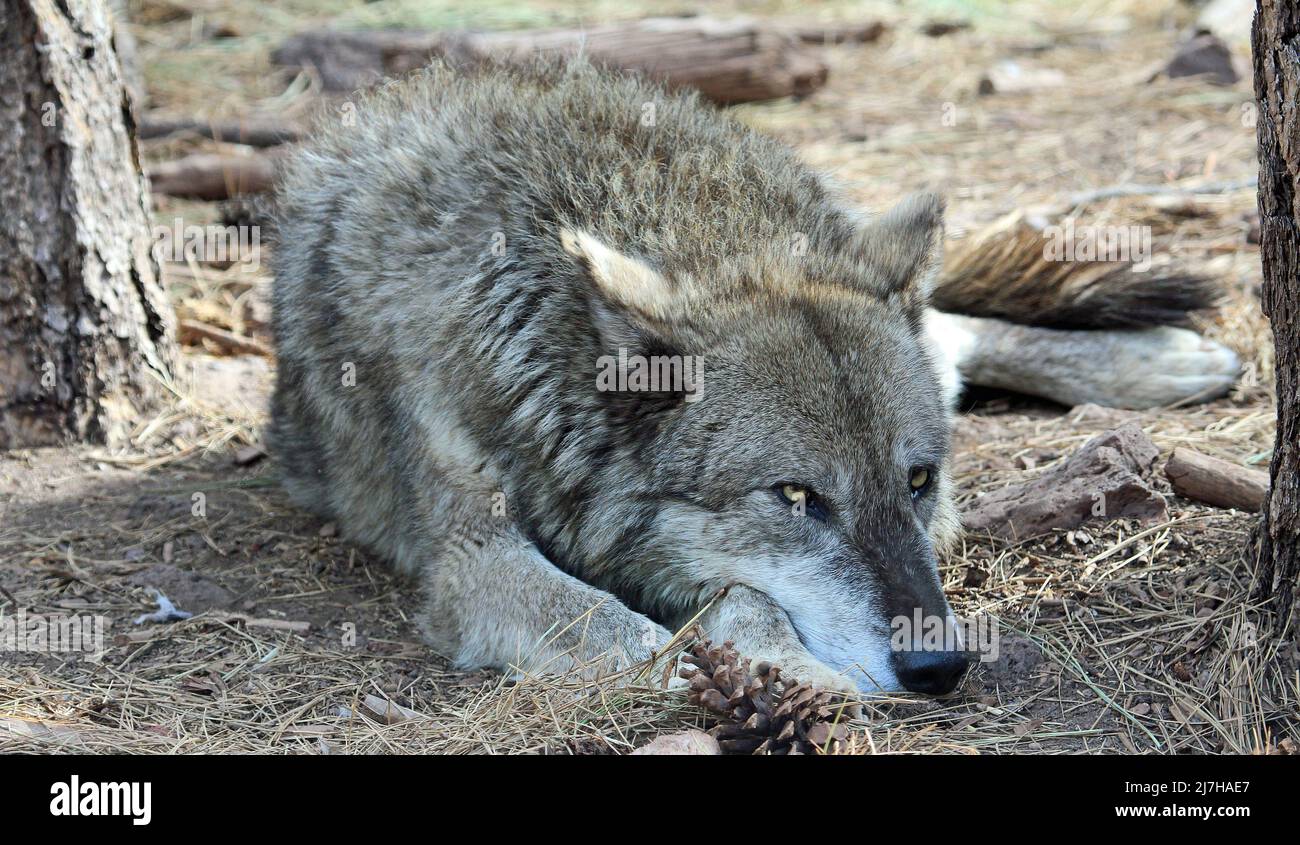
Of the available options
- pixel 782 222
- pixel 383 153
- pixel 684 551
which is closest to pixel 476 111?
pixel 383 153

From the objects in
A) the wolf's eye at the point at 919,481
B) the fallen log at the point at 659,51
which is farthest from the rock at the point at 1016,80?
the wolf's eye at the point at 919,481

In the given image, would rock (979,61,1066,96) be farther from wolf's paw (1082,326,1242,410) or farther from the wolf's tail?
wolf's paw (1082,326,1242,410)

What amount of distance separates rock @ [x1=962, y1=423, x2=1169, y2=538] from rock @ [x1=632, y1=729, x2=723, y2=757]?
5.87 ft

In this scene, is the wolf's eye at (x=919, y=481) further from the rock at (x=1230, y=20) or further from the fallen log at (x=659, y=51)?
the rock at (x=1230, y=20)

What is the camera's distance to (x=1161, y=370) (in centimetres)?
575

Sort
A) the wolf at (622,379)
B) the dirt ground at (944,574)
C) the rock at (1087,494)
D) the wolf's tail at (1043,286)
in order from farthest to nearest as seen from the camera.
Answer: the wolf's tail at (1043,286) → the rock at (1087,494) → the wolf at (622,379) → the dirt ground at (944,574)

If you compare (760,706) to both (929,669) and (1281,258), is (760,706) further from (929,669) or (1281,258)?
(1281,258)

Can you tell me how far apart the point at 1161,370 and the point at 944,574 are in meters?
2.09

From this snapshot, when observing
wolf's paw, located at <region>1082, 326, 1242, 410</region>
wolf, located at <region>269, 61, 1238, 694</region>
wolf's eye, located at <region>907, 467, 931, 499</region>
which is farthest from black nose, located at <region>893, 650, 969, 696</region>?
wolf's paw, located at <region>1082, 326, 1242, 410</region>

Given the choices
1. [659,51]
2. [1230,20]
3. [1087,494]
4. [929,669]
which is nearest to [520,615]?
[929,669]

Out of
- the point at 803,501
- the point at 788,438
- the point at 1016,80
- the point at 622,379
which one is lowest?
the point at 803,501

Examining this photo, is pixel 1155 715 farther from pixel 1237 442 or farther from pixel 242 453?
pixel 242 453

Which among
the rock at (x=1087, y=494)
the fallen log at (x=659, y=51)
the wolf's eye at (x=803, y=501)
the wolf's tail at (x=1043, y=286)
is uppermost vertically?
the fallen log at (x=659, y=51)

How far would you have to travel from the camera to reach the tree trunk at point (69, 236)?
17.0 ft
